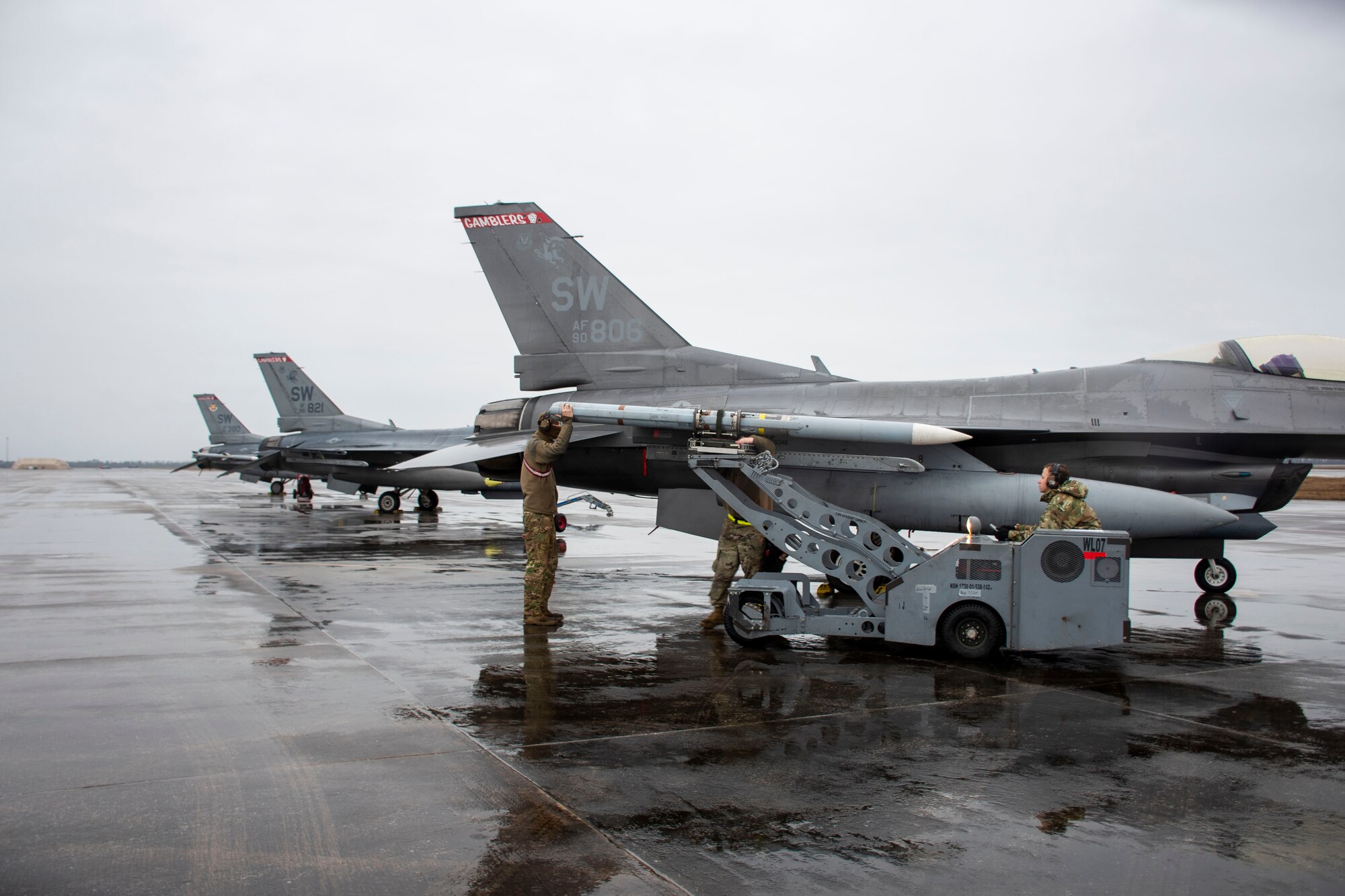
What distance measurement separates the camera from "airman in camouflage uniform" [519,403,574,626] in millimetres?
8281

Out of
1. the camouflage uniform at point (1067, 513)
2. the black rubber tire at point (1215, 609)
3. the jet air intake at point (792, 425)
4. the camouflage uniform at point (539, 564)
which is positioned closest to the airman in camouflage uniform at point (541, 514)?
the camouflage uniform at point (539, 564)

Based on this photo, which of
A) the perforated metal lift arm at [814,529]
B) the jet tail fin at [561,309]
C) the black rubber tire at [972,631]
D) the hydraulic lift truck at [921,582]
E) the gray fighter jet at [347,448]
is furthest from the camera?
the gray fighter jet at [347,448]

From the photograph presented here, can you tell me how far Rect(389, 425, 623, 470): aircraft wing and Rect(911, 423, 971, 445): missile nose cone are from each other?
3290mm

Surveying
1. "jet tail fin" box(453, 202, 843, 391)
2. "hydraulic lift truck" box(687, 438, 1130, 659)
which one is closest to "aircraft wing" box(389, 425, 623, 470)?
"jet tail fin" box(453, 202, 843, 391)

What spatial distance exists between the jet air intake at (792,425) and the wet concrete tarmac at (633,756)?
178 centimetres

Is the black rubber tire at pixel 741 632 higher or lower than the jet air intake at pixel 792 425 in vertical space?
lower

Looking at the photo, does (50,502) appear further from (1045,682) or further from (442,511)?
(1045,682)

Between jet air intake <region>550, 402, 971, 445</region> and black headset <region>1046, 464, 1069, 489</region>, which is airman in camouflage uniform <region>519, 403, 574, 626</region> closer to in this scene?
jet air intake <region>550, 402, 971, 445</region>

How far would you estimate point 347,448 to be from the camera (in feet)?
88.0

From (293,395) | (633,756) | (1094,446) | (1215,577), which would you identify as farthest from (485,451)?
(293,395)

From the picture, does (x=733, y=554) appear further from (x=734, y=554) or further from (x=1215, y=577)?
(x=1215, y=577)

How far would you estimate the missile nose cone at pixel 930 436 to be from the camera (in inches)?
322

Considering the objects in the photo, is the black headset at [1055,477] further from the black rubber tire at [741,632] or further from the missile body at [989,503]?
the black rubber tire at [741,632]

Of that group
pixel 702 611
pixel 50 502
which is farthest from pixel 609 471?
pixel 50 502
